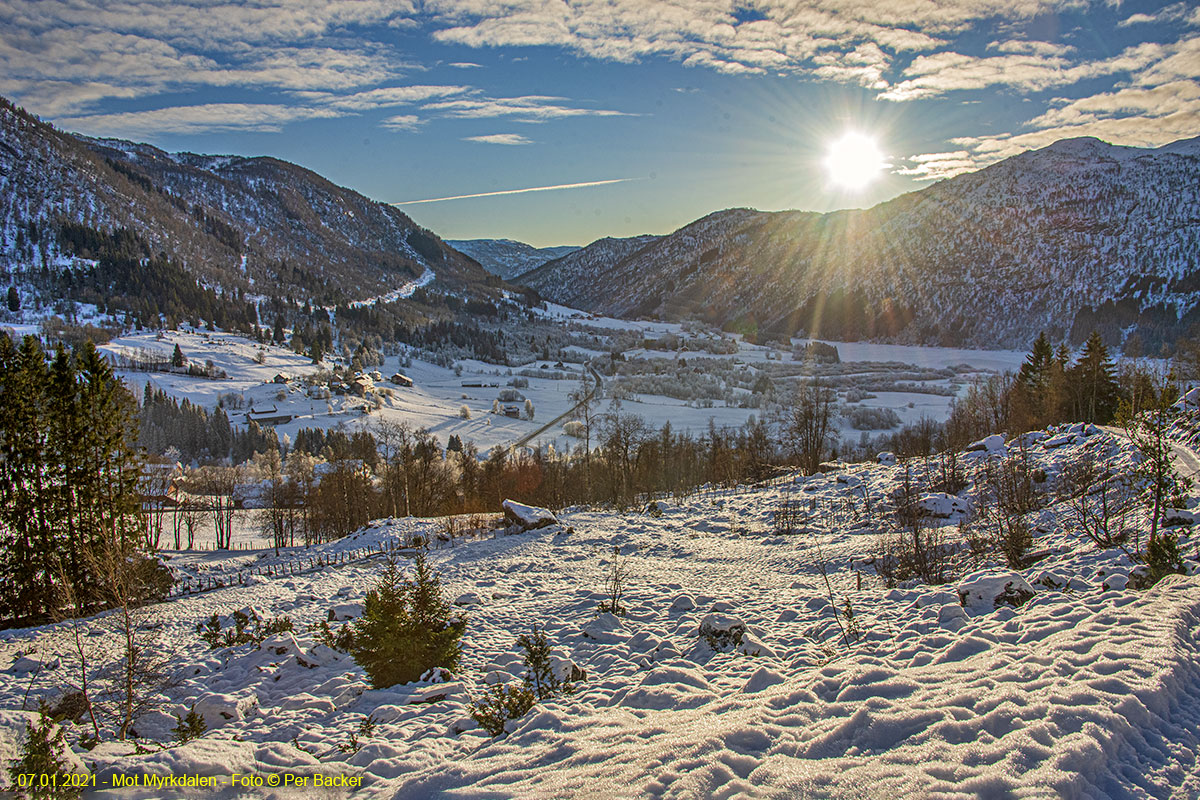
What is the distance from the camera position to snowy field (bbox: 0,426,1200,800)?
4398 mm

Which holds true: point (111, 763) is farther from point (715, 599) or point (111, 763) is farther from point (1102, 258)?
point (1102, 258)

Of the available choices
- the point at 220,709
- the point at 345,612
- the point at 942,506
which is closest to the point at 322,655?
the point at 220,709

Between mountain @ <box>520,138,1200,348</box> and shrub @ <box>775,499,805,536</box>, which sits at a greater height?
mountain @ <box>520,138,1200,348</box>

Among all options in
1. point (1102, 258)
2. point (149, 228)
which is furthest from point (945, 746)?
point (149, 228)

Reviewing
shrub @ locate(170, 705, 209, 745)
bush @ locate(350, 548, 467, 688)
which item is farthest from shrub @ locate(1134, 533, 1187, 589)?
shrub @ locate(170, 705, 209, 745)

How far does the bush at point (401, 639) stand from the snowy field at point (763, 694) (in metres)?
0.33

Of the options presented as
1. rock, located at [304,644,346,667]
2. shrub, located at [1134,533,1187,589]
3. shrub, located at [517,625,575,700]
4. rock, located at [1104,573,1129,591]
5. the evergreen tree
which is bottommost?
rock, located at [304,644,346,667]

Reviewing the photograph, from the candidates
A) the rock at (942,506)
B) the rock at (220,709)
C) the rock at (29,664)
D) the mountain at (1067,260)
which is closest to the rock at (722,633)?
the rock at (220,709)

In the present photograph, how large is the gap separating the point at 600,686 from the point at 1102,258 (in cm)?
21154

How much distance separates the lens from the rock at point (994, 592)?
8609 mm

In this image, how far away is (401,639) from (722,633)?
536 cm

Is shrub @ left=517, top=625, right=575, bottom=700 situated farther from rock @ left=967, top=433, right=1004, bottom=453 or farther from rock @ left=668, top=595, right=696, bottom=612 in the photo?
rock @ left=967, top=433, right=1004, bottom=453

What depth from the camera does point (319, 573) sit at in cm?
2147

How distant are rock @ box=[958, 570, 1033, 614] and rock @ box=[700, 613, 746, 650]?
11.6 ft
